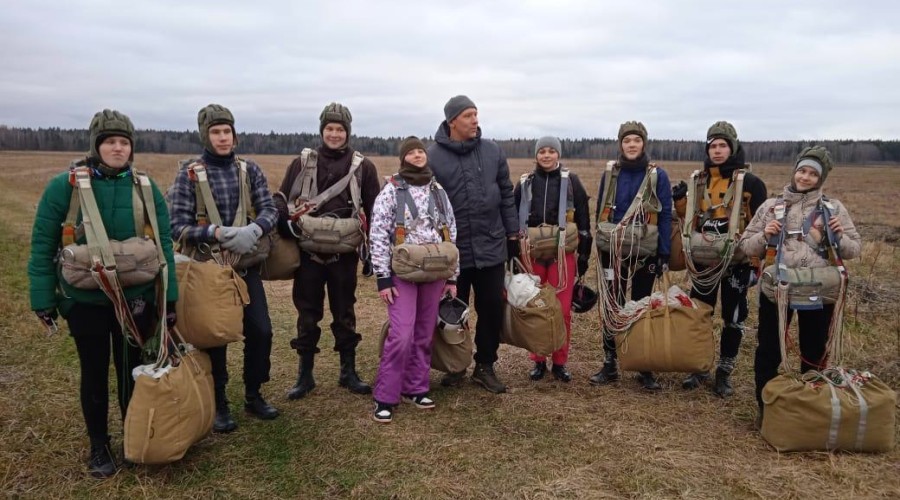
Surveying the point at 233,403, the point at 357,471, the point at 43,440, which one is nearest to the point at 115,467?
the point at 43,440

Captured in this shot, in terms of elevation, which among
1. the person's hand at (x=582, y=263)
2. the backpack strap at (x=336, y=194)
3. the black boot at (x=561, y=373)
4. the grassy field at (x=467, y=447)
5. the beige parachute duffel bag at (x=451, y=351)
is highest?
the backpack strap at (x=336, y=194)

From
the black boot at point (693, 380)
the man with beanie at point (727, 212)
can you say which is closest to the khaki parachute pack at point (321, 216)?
the man with beanie at point (727, 212)

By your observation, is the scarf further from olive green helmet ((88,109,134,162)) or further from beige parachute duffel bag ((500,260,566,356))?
olive green helmet ((88,109,134,162))

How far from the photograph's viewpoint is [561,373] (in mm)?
5941

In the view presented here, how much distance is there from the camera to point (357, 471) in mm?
4133

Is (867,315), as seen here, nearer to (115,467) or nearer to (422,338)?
(422,338)

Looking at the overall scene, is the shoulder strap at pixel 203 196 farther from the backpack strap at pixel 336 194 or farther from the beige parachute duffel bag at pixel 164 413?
the beige parachute duffel bag at pixel 164 413

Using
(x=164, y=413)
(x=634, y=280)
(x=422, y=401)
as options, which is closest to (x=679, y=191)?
(x=634, y=280)

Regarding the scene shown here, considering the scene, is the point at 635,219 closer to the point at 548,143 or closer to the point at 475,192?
the point at 548,143

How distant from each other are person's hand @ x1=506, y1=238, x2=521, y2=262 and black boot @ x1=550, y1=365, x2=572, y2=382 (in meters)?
1.25

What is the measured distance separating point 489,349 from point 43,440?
3582 mm

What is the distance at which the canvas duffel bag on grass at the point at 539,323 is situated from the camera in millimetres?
5398

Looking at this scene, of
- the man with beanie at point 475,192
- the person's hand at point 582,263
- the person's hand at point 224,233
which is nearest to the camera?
the person's hand at point 224,233

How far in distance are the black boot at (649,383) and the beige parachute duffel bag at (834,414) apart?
4.18ft
